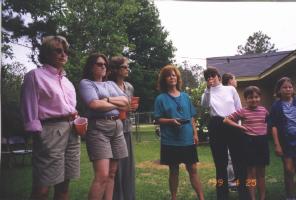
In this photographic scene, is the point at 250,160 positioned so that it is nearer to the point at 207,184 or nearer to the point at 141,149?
the point at 207,184

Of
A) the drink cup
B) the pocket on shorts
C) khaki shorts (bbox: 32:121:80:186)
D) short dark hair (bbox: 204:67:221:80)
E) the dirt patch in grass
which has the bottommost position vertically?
the dirt patch in grass

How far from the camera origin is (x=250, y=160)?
2404 millimetres

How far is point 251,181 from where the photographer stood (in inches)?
94.1

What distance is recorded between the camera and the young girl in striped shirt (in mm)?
2363

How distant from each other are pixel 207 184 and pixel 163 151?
1.26 ft

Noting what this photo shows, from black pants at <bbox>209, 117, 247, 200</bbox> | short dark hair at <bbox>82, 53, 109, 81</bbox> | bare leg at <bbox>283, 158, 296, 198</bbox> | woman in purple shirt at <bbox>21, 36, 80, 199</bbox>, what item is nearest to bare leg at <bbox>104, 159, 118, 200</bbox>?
woman in purple shirt at <bbox>21, 36, 80, 199</bbox>

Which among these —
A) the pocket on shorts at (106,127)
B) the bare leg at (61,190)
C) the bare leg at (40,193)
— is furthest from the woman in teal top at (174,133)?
the bare leg at (40,193)

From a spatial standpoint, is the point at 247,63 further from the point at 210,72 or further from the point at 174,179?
the point at 174,179

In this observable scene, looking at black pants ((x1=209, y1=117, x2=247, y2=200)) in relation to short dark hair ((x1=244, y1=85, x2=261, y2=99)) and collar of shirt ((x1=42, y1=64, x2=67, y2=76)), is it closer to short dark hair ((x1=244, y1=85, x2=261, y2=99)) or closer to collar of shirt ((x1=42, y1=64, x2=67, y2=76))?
short dark hair ((x1=244, y1=85, x2=261, y2=99))

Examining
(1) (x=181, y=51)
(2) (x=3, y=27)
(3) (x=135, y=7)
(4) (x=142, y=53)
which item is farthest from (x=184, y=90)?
(2) (x=3, y=27)

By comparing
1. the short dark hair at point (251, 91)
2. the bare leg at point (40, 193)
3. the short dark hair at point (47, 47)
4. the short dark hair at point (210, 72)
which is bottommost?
the bare leg at point (40, 193)

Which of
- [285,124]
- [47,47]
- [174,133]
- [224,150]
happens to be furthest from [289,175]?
[47,47]

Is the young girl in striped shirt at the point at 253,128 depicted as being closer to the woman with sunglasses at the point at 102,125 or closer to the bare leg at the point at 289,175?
the bare leg at the point at 289,175

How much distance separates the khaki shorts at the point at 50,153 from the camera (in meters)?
1.64
